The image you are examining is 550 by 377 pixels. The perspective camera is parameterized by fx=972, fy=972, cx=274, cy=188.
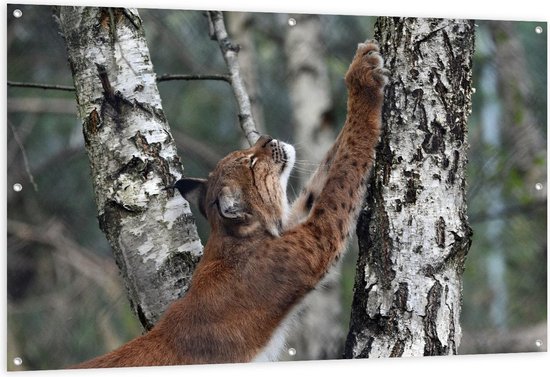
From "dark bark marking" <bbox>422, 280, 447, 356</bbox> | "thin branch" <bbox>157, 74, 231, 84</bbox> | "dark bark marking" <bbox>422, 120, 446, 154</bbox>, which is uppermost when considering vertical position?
"thin branch" <bbox>157, 74, 231, 84</bbox>

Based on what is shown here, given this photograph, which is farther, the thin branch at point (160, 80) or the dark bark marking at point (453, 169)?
the dark bark marking at point (453, 169)

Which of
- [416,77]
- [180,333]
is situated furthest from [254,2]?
[180,333]

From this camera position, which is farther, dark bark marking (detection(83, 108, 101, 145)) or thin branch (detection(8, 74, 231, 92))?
dark bark marking (detection(83, 108, 101, 145))

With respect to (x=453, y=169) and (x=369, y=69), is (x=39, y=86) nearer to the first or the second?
(x=369, y=69)

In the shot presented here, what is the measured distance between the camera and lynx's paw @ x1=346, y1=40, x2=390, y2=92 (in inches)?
169

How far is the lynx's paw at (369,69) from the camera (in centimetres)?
430

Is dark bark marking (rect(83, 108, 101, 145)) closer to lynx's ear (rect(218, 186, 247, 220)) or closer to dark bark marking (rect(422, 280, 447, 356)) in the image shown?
lynx's ear (rect(218, 186, 247, 220))

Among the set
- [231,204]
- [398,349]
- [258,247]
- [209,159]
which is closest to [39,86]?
[209,159]

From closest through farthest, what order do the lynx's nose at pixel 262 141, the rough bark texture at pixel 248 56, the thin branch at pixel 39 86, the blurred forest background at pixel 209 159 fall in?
the thin branch at pixel 39 86 → the blurred forest background at pixel 209 159 → the lynx's nose at pixel 262 141 → the rough bark texture at pixel 248 56

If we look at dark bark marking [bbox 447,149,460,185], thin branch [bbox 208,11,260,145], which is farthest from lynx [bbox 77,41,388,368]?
dark bark marking [bbox 447,149,460,185]

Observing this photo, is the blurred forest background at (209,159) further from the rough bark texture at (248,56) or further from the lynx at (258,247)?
the lynx at (258,247)

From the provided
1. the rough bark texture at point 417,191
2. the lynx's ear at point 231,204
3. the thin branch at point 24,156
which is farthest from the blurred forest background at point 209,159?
the rough bark texture at point 417,191

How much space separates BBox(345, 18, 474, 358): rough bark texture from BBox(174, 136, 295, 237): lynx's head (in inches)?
16.6

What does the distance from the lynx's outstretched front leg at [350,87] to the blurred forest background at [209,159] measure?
112mm
